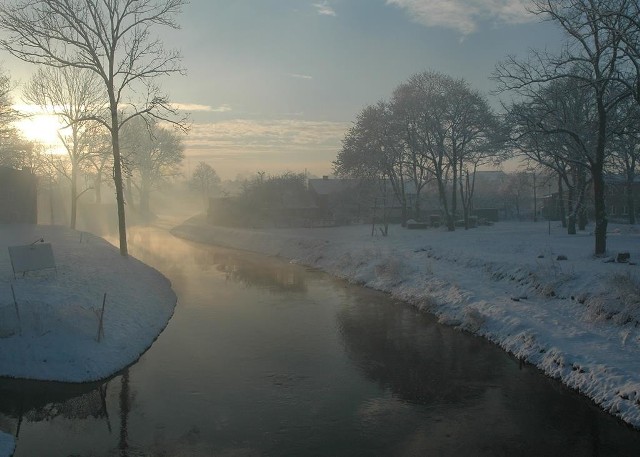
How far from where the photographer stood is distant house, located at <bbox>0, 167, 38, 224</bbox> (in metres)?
41.7

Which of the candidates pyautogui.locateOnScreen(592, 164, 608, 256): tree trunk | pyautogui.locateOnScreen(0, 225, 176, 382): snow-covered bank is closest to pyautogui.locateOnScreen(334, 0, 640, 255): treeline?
pyautogui.locateOnScreen(592, 164, 608, 256): tree trunk

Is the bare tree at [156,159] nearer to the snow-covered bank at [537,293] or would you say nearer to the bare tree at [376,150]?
the bare tree at [376,150]

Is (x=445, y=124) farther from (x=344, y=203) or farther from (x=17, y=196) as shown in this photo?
(x=17, y=196)

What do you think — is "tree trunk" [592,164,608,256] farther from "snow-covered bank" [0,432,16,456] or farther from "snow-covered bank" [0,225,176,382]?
"snow-covered bank" [0,432,16,456]

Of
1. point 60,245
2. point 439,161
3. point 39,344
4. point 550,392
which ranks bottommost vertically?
point 550,392

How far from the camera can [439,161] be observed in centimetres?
4781

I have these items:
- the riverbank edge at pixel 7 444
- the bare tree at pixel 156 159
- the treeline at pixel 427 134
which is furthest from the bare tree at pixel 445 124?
the bare tree at pixel 156 159

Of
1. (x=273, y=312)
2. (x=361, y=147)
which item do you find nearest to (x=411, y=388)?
(x=273, y=312)

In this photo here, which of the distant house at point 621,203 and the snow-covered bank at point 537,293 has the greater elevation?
the distant house at point 621,203

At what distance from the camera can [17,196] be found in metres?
43.1

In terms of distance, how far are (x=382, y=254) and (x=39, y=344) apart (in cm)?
2173

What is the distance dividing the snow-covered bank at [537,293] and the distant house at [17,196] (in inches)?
975

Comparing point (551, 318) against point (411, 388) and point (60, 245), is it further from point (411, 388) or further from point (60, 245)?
point (60, 245)

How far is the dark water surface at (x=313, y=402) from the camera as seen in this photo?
982cm
